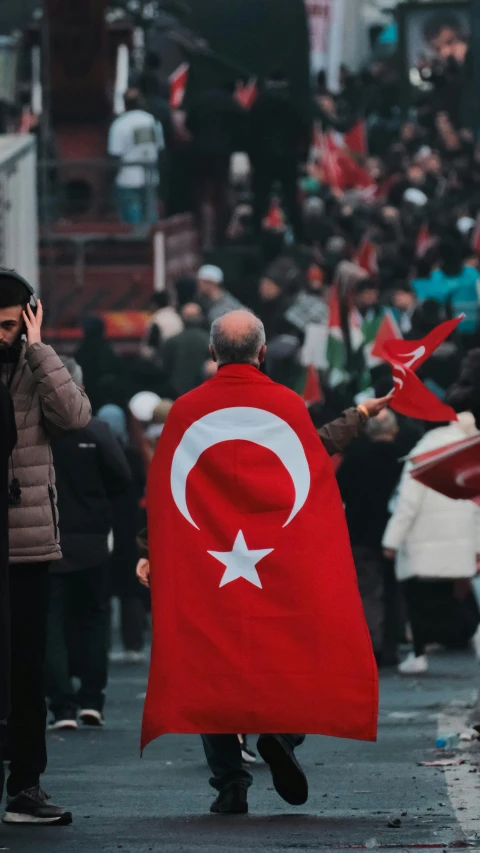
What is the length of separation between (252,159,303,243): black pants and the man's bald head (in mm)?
16278

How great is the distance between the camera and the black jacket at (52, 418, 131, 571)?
34.8ft

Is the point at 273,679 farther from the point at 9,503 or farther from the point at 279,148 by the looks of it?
the point at 279,148

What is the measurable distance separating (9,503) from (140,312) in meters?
14.4

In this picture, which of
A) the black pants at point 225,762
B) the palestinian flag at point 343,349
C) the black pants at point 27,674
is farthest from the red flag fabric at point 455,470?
the palestinian flag at point 343,349

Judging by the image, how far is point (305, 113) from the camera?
24594 mm

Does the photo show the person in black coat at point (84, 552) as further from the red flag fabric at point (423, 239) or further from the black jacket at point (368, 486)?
the red flag fabric at point (423, 239)

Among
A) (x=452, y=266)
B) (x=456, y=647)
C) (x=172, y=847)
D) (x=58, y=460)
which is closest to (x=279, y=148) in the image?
(x=452, y=266)

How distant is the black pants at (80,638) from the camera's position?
10.7 m

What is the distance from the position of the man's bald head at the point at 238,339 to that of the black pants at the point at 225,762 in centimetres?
125

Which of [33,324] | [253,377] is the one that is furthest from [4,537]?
[253,377]

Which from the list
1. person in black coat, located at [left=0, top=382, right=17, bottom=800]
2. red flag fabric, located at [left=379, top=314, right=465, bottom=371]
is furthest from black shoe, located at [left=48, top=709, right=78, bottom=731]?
person in black coat, located at [left=0, top=382, right=17, bottom=800]

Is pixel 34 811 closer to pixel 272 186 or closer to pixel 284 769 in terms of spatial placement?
pixel 284 769

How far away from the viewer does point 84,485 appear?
10664 mm

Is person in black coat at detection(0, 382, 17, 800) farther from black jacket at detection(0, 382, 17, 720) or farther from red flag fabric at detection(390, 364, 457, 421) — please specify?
red flag fabric at detection(390, 364, 457, 421)
